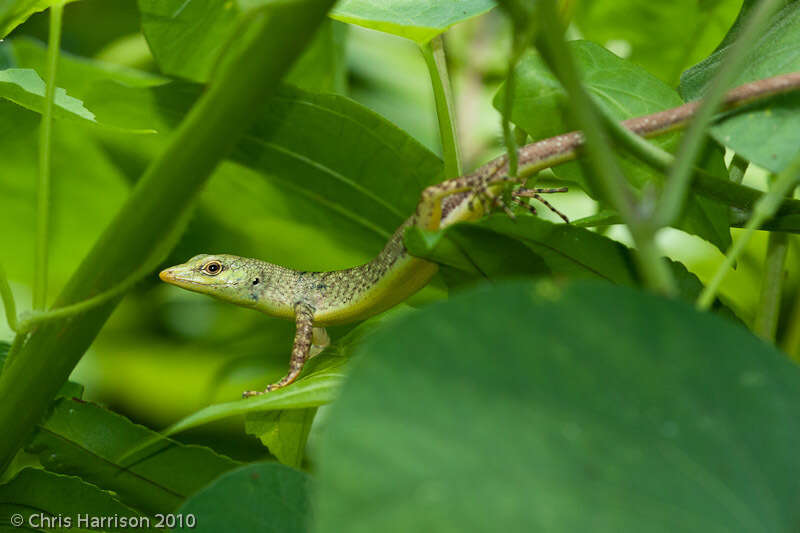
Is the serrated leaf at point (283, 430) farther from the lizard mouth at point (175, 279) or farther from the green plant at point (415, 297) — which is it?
the lizard mouth at point (175, 279)

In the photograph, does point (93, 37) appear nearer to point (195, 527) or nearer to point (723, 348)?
point (195, 527)

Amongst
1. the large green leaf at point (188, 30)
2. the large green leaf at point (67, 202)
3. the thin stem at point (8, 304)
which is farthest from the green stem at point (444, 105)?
the large green leaf at point (67, 202)

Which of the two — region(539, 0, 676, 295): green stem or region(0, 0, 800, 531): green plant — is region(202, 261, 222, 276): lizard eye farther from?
region(539, 0, 676, 295): green stem

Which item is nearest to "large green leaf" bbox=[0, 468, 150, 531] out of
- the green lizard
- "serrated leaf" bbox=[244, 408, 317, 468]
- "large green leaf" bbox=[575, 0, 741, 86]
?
"serrated leaf" bbox=[244, 408, 317, 468]

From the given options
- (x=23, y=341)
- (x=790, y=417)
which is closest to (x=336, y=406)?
(x=790, y=417)

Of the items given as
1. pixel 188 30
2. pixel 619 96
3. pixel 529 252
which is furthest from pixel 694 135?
pixel 188 30

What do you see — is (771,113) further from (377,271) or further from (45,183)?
(45,183)
